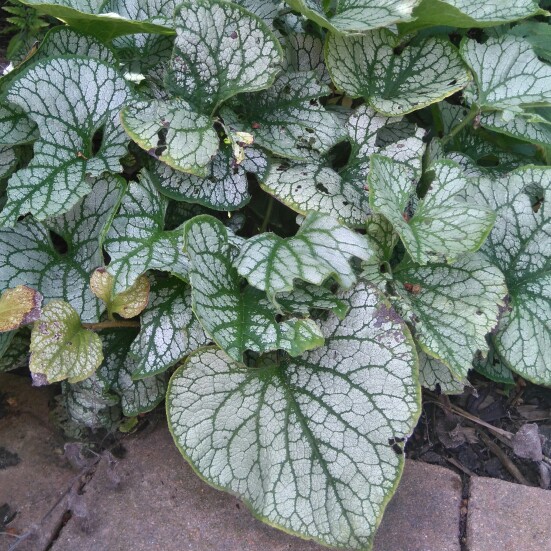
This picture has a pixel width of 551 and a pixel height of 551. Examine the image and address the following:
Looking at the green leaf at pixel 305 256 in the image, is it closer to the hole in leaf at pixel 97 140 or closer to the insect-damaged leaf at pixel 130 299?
the insect-damaged leaf at pixel 130 299

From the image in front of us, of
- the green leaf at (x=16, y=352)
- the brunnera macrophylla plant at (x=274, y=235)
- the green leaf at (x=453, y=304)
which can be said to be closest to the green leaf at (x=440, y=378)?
the brunnera macrophylla plant at (x=274, y=235)

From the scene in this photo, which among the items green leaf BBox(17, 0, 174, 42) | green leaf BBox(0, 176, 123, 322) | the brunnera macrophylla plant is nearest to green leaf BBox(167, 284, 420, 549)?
the brunnera macrophylla plant

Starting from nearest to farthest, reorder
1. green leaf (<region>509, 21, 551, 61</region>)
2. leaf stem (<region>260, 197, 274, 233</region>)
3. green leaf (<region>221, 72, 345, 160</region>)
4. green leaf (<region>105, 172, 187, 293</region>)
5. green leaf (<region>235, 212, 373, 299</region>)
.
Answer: green leaf (<region>235, 212, 373, 299</region>) → green leaf (<region>105, 172, 187, 293</region>) → green leaf (<region>221, 72, 345, 160</region>) → leaf stem (<region>260, 197, 274, 233</region>) → green leaf (<region>509, 21, 551, 61</region>)

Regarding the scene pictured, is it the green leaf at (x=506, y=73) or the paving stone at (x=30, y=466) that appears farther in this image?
the green leaf at (x=506, y=73)

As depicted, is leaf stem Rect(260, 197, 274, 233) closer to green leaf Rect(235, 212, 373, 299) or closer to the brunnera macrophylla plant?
the brunnera macrophylla plant

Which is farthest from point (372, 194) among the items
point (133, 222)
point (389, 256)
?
point (133, 222)

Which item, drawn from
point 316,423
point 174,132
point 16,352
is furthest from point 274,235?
point 16,352
